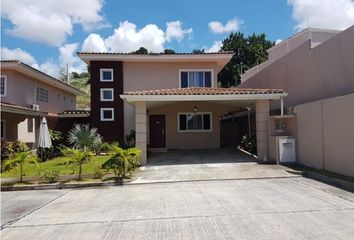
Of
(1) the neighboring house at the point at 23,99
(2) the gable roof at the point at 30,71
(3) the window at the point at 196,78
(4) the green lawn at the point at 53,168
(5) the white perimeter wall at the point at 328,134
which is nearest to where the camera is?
(5) the white perimeter wall at the point at 328,134

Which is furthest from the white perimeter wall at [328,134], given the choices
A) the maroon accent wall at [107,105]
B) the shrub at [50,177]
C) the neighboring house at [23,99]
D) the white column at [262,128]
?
the neighboring house at [23,99]

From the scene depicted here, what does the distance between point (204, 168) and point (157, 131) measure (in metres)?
8.15

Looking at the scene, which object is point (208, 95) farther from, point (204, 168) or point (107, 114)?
point (107, 114)

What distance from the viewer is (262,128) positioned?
1719cm

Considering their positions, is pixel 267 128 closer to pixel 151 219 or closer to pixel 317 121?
pixel 317 121

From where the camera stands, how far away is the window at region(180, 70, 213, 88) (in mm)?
23703

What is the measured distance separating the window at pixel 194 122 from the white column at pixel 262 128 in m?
6.56

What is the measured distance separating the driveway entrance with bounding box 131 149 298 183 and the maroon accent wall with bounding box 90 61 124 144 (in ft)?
12.0

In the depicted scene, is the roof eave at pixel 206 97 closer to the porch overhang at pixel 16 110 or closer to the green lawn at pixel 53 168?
the green lawn at pixel 53 168

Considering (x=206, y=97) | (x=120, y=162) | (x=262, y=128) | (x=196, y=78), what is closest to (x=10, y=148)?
(x=120, y=162)

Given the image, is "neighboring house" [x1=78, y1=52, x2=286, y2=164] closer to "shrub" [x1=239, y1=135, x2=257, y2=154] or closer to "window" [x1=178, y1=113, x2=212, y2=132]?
"window" [x1=178, y1=113, x2=212, y2=132]

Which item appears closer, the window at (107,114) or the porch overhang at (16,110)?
the porch overhang at (16,110)

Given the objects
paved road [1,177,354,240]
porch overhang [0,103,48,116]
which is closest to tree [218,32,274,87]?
porch overhang [0,103,48,116]

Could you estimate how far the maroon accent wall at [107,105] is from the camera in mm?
22844
